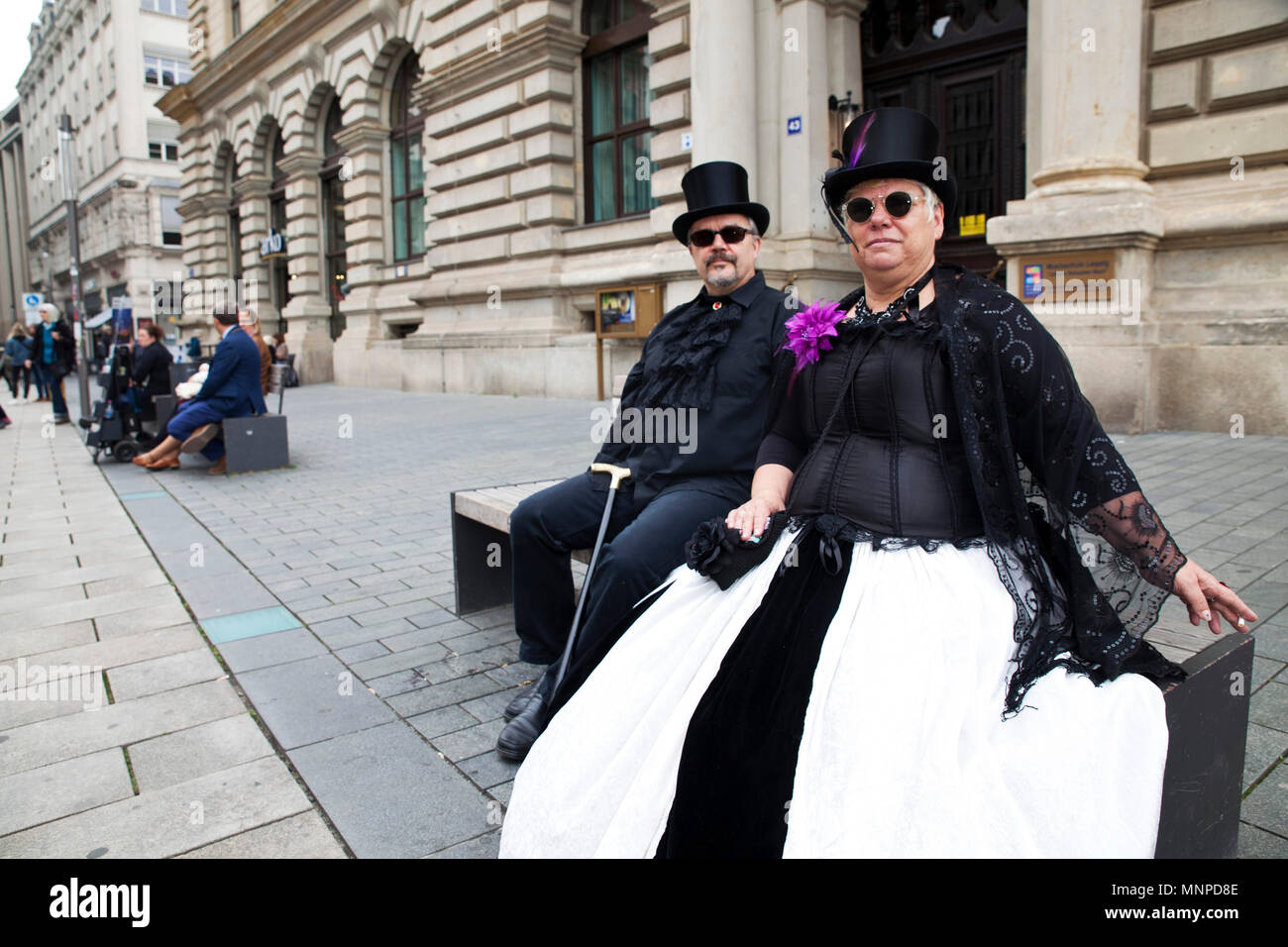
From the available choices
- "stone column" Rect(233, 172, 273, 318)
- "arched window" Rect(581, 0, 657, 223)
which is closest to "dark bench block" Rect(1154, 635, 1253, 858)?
"arched window" Rect(581, 0, 657, 223)

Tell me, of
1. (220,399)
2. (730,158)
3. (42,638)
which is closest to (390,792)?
(42,638)

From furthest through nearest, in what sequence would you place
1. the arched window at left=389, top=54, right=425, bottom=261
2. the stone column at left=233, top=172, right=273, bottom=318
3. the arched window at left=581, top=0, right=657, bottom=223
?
1. the stone column at left=233, top=172, right=273, bottom=318
2. the arched window at left=389, top=54, right=425, bottom=261
3. the arched window at left=581, top=0, right=657, bottom=223

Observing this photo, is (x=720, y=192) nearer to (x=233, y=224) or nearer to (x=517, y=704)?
(x=517, y=704)

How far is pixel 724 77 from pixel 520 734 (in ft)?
35.2

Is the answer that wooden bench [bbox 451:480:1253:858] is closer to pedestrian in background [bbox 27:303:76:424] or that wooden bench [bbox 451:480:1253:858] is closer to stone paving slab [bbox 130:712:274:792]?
stone paving slab [bbox 130:712:274:792]

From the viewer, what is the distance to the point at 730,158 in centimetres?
1198

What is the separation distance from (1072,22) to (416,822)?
9066 millimetres

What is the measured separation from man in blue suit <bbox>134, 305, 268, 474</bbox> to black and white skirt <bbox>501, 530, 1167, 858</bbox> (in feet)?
25.0

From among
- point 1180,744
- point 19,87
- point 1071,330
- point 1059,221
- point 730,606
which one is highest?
point 19,87

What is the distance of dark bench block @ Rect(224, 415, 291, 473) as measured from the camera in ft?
28.5
